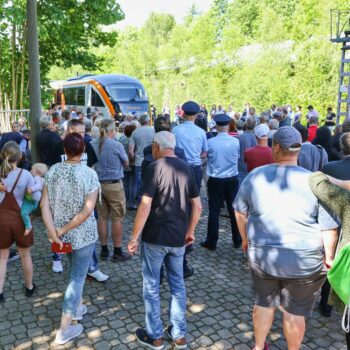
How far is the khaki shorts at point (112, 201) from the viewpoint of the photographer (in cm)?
520

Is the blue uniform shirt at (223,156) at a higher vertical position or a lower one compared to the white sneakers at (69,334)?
higher

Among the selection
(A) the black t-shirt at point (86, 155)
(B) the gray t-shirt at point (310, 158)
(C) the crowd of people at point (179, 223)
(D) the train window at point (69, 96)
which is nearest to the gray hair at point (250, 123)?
(B) the gray t-shirt at point (310, 158)

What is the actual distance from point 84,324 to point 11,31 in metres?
10.9

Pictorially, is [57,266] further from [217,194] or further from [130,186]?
[130,186]

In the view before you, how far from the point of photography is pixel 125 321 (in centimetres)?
392

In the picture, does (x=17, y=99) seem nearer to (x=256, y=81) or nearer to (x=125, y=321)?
(x=125, y=321)

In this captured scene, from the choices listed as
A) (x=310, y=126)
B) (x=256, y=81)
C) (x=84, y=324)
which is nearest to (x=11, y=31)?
(x=310, y=126)

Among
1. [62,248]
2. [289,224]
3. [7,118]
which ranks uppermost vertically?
[7,118]

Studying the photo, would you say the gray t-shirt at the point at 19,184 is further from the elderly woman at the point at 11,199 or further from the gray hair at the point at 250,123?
the gray hair at the point at 250,123

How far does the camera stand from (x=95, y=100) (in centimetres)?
2033

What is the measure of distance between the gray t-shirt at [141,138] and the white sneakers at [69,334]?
152 inches

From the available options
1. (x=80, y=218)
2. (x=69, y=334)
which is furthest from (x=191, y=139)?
(x=69, y=334)

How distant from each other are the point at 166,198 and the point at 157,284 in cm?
77

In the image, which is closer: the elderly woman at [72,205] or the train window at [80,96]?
the elderly woman at [72,205]
